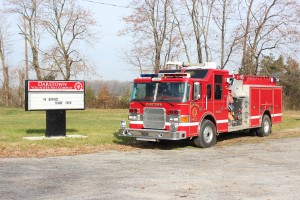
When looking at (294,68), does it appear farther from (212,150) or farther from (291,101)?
(212,150)

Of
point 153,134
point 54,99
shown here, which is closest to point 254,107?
point 153,134

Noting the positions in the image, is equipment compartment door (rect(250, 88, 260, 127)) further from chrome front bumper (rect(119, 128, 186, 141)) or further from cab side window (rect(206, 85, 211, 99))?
chrome front bumper (rect(119, 128, 186, 141))

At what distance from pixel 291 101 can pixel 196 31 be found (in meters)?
17.5

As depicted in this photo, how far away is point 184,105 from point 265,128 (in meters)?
6.40

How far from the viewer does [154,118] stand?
13617 millimetres

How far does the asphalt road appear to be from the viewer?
7.48 meters

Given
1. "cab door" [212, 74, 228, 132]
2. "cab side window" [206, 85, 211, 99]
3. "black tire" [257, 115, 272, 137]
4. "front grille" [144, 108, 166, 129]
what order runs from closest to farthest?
"front grille" [144, 108, 166, 129] → "cab side window" [206, 85, 211, 99] → "cab door" [212, 74, 228, 132] → "black tire" [257, 115, 272, 137]

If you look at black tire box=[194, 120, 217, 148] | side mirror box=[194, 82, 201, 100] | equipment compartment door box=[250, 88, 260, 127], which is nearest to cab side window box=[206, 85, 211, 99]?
side mirror box=[194, 82, 201, 100]

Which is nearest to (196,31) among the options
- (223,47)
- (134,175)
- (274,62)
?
(223,47)

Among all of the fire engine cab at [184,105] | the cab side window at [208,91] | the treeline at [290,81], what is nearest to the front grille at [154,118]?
the fire engine cab at [184,105]

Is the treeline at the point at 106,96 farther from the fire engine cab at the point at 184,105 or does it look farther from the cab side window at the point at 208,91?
the cab side window at the point at 208,91

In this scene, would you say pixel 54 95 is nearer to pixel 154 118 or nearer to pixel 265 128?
pixel 154 118

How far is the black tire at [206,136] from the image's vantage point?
13984 mm

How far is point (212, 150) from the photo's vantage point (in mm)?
13688
